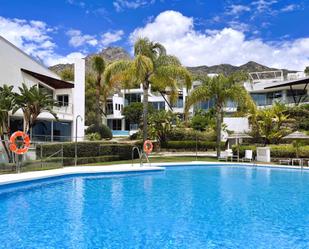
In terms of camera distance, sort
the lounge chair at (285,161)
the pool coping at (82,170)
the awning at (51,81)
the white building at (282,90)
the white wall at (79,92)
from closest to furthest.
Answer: the pool coping at (82,170)
the lounge chair at (285,161)
the awning at (51,81)
the white wall at (79,92)
the white building at (282,90)

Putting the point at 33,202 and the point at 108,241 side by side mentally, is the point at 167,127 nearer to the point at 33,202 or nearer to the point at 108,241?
the point at 33,202

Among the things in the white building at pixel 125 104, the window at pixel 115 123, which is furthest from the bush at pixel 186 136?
the window at pixel 115 123

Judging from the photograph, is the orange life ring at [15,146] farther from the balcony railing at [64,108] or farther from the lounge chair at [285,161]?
the lounge chair at [285,161]

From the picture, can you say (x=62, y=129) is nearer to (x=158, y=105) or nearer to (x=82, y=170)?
(x=82, y=170)

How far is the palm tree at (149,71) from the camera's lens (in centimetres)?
2303

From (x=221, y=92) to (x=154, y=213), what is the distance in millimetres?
17077

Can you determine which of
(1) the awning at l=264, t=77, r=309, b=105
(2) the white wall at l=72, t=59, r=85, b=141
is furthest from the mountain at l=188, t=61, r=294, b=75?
(2) the white wall at l=72, t=59, r=85, b=141

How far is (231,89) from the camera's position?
2480 centimetres

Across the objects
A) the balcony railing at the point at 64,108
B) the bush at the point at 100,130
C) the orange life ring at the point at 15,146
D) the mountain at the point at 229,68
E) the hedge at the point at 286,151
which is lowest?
the hedge at the point at 286,151

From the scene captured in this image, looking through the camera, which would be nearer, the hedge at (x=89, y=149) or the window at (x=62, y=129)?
the hedge at (x=89, y=149)

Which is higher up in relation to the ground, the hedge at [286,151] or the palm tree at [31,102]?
the palm tree at [31,102]

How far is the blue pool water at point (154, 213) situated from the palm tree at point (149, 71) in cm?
Answer: 933

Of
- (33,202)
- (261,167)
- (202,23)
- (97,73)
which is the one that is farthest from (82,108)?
(202,23)

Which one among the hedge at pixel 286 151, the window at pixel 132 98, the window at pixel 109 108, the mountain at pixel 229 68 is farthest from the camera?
the mountain at pixel 229 68
